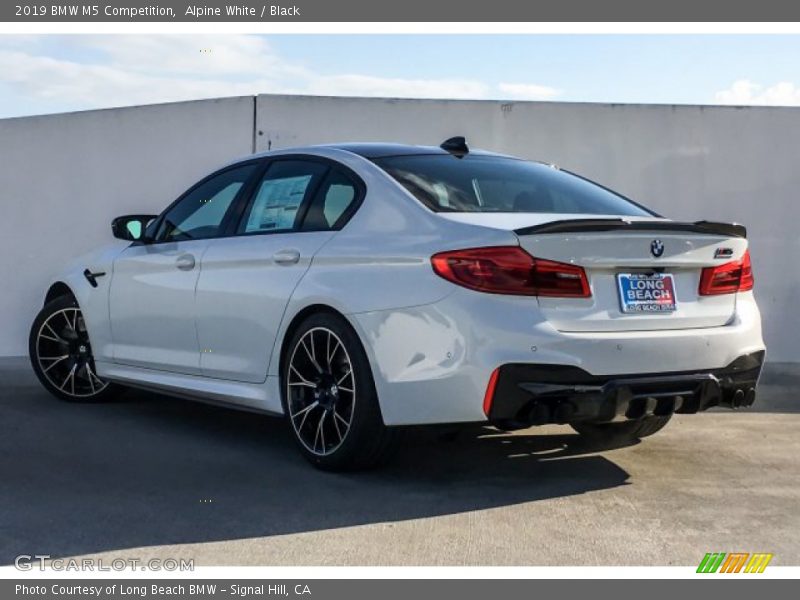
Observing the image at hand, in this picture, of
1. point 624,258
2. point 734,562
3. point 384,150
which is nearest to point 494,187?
point 384,150

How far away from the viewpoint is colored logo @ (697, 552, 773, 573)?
4.11m

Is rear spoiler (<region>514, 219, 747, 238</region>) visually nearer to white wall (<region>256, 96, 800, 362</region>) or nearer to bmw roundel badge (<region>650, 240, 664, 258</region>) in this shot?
bmw roundel badge (<region>650, 240, 664, 258</region>)

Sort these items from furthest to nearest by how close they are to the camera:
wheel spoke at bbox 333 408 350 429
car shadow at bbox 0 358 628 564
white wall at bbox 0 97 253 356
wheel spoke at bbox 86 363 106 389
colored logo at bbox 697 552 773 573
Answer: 1. white wall at bbox 0 97 253 356
2. wheel spoke at bbox 86 363 106 389
3. wheel spoke at bbox 333 408 350 429
4. car shadow at bbox 0 358 628 564
5. colored logo at bbox 697 552 773 573

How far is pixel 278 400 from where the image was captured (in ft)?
19.1

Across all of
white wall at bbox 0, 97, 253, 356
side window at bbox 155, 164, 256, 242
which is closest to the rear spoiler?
side window at bbox 155, 164, 256, 242

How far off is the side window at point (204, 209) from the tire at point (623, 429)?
231 cm

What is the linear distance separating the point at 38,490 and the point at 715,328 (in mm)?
3124

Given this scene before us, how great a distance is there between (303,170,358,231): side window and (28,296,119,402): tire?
2.61m

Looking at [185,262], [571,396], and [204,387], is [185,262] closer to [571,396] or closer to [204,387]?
[204,387]

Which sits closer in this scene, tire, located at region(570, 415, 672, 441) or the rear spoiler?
the rear spoiler

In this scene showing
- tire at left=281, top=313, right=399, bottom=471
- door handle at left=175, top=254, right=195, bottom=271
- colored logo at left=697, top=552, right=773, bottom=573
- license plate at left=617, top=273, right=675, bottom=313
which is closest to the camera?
colored logo at left=697, top=552, right=773, bottom=573

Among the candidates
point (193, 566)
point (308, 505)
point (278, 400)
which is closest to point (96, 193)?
point (278, 400)

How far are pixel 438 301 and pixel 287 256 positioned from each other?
1.12 m

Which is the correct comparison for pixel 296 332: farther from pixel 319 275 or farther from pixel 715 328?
pixel 715 328
